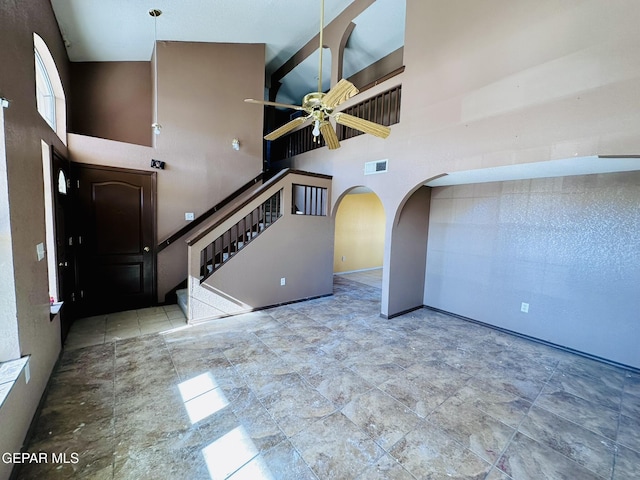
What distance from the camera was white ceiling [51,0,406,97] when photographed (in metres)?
3.50

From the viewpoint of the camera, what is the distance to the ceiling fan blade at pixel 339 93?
7.28 feet

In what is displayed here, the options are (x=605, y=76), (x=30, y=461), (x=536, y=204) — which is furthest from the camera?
(x=536, y=204)

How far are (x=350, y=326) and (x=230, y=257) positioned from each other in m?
2.03

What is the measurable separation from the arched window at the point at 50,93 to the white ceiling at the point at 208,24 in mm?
666

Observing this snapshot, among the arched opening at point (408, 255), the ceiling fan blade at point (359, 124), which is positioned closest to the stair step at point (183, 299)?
the arched opening at point (408, 255)

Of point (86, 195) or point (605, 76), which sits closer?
point (605, 76)

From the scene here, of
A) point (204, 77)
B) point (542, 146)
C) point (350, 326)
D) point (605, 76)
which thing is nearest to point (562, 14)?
point (605, 76)

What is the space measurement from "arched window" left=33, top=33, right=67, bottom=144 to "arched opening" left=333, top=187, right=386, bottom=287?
17.3 ft

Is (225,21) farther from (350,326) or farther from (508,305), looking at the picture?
(508,305)

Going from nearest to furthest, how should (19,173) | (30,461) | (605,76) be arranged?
(30,461) → (19,173) → (605,76)

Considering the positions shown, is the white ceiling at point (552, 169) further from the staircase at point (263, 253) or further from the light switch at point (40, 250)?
the light switch at point (40, 250)

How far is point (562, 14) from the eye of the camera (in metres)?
2.51

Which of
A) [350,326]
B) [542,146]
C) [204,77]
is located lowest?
[350,326]

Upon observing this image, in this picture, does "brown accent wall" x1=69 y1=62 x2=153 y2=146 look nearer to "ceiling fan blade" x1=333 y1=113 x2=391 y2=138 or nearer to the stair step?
the stair step
